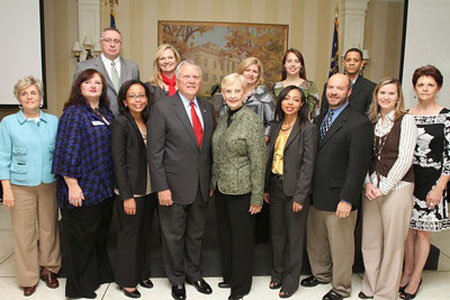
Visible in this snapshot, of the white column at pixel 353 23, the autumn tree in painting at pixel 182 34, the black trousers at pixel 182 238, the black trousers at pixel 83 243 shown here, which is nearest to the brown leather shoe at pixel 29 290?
the black trousers at pixel 83 243

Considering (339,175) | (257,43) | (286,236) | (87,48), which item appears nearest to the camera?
(339,175)

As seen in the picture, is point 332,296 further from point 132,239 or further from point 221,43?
point 221,43

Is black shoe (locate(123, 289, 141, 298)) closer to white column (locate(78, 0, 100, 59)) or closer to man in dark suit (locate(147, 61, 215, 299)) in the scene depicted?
man in dark suit (locate(147, 61, 215, 299))

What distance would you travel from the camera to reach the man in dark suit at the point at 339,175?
8.36 feet

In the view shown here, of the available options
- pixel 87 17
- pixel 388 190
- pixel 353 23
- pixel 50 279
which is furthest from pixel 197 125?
pixel 353 23

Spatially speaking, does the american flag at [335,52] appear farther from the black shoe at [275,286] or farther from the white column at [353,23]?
the black shoe at [275,286]

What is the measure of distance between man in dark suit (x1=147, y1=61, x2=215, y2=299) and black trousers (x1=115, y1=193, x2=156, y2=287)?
5.6 inches

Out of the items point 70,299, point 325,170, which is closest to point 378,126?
point 325,170

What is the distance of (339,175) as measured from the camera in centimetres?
263

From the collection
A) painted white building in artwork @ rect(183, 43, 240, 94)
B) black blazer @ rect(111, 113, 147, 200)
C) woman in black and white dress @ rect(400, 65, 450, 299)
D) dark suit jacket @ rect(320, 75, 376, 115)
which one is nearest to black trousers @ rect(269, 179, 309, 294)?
woman in black and white dress @ rect(400, 65, 450, 299)

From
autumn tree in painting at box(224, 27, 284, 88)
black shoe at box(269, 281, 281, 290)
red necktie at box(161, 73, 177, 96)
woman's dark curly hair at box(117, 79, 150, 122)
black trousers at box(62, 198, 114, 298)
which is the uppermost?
autumn tree in painting at box(224, 27, 284, 88)

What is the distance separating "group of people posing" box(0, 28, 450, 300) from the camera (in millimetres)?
2584

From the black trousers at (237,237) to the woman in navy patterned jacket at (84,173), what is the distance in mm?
869

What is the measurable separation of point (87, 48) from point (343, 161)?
4.98m
